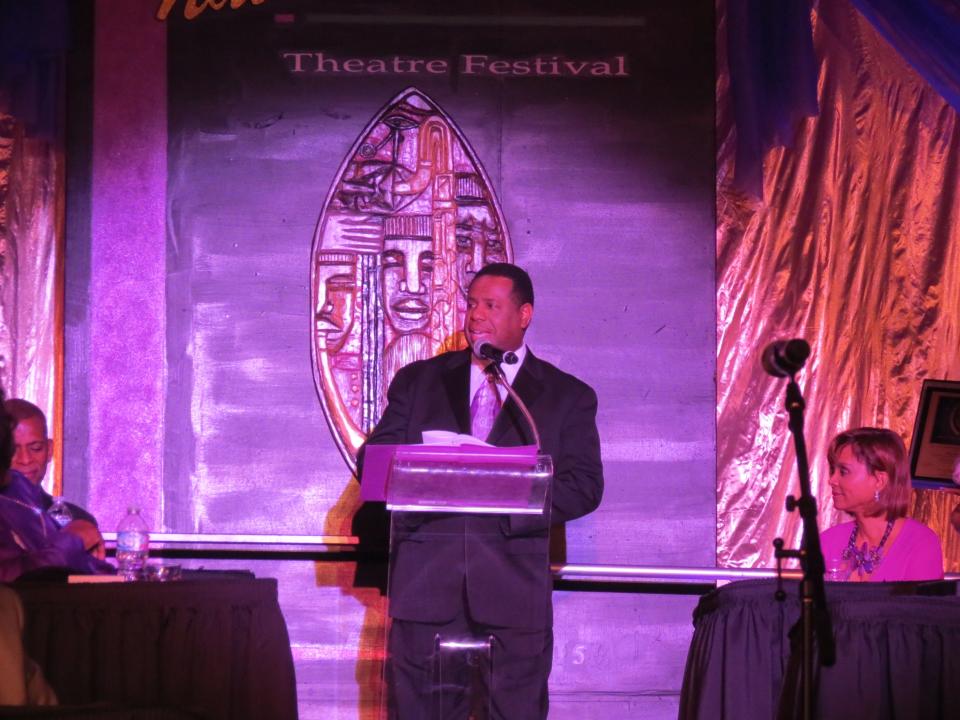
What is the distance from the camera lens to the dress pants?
4.19 meters

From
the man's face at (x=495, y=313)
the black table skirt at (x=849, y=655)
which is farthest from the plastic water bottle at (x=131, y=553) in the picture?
the black table skirt at (x=849, y=655)

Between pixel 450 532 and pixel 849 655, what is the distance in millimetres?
1340

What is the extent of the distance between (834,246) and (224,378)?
2.94 m

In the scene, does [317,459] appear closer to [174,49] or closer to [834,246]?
[174,49]

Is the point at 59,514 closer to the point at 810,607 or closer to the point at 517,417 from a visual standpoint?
the point at 517,417

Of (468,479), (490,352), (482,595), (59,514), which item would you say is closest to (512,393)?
(490,352)

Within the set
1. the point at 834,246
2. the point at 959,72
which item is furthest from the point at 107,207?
the point at 959,72

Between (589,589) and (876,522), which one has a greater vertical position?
(876,522)

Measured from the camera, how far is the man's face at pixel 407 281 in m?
6.17

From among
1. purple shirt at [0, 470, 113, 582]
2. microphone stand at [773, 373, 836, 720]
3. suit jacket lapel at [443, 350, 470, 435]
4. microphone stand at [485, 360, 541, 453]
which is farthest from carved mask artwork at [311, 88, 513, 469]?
microphone stand at [773, 373, 836, 720]

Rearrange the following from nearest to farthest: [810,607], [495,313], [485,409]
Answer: [810,607] → [485,409] → [495,313]

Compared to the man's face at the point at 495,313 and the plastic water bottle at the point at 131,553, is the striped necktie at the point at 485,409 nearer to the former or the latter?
the man's face at the point at 495,313

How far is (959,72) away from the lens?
18.2 ft

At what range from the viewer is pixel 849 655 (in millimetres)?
3295
